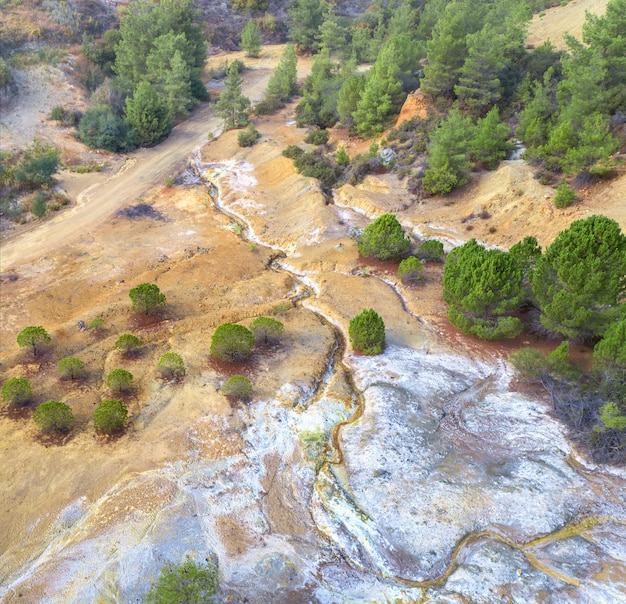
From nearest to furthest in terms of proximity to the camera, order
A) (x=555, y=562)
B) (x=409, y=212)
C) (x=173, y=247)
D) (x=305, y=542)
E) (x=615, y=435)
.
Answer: (x=555, y=562) < (x=305, y=542) < (x=615, y=435) < (x=173, y=247) < (x=409, y=212)

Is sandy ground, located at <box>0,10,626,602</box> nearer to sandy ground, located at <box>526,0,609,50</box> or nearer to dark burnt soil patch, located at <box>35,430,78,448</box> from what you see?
dark burnt soil patch, located at <box>35,430,78,448</box>

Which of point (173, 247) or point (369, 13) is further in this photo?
point (369, 13)

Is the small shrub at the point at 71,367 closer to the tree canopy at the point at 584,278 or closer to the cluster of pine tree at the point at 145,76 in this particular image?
the tree canopy at the point at 584,278

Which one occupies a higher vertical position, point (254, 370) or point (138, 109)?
point (138, 109)

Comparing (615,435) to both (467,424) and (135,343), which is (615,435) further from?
(135,343)

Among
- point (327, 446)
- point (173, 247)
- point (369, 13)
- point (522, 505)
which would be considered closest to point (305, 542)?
point (327, 446)

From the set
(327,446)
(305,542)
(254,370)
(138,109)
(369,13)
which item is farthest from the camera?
(369,13)

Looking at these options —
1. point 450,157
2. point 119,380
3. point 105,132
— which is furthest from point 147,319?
point 105,132
